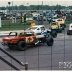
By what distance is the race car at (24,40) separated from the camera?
335 inches

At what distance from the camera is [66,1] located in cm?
567

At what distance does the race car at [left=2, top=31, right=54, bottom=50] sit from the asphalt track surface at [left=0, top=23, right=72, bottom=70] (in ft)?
0.45

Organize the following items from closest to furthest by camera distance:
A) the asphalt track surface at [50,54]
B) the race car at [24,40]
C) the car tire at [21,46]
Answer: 1. the asphalt track surface at [50,54]
2. the car tire at [21,46]
3. the race car at [24,40]

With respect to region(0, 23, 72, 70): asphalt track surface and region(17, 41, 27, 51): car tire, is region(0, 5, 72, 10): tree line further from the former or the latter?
region(17, 41, 27, 51): car tire

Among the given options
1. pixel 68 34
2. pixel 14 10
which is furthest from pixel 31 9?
pixel 68 34

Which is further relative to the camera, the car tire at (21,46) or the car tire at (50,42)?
the car tire at (50,42)

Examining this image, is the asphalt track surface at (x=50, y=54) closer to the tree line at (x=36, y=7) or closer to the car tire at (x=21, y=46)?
the car tire at (x=21, y=46)

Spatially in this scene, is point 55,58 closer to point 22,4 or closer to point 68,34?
point 68,34

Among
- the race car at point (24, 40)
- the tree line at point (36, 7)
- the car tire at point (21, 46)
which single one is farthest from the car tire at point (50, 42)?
the tree line at point (36, 7)

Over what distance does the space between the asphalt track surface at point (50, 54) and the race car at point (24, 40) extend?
0.14 meters

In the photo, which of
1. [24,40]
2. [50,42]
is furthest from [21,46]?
[50,42]

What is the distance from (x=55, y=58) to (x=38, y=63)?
20.4 inches

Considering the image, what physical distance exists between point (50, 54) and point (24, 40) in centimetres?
104

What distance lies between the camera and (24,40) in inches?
347
